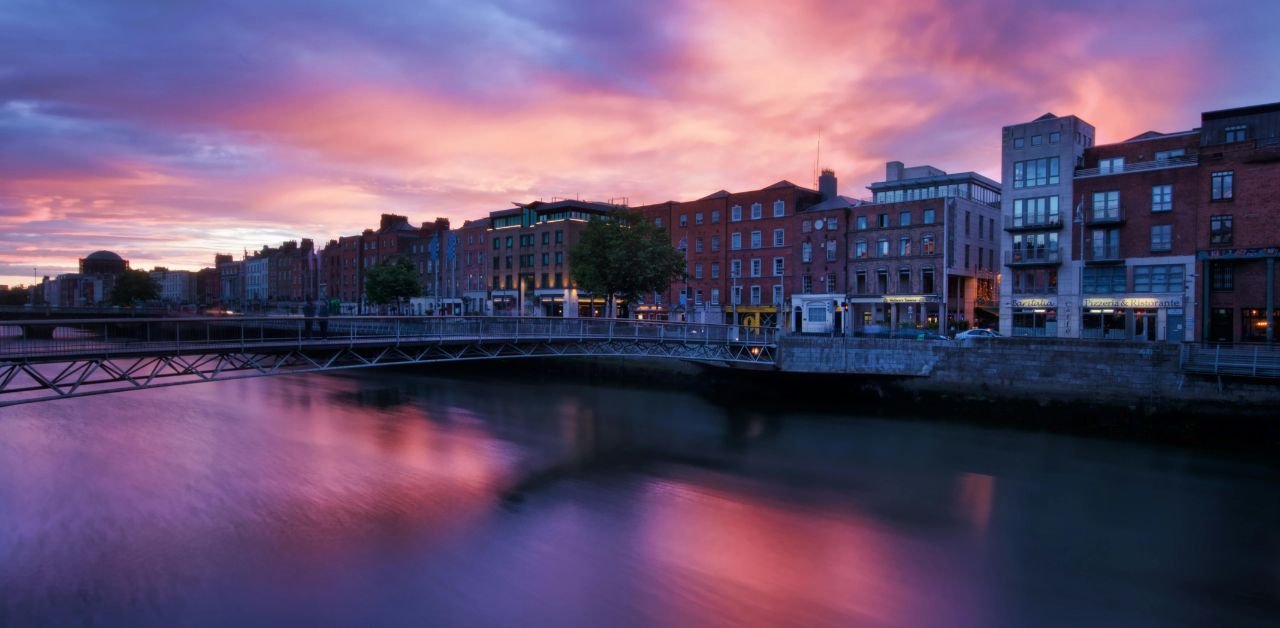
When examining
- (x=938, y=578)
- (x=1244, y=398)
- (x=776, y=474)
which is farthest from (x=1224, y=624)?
(x=1244, y=398)

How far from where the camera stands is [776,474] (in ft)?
76.5

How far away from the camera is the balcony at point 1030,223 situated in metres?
42.1

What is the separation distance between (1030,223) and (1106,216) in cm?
417

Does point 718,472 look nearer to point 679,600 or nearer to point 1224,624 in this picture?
point 679,600

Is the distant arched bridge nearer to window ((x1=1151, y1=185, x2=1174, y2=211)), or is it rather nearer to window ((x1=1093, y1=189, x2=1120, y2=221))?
window ((x1=1093, y1=189, x2=1120, y2=221))

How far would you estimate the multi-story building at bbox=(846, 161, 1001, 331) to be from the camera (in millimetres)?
48250

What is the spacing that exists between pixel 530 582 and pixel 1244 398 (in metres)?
28.3

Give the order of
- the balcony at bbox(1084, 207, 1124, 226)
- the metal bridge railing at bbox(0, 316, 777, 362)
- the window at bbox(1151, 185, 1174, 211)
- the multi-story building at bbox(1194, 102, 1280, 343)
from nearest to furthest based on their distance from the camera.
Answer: the metal bridge railing at bbox(0, 316, 777, 362) → the multi-story building at bbox(1194, 102, 1280, 343) → the window at bbox(1151, 185, 1174, 211) → the balcony at bbox(1084, 207, 1124, 226)

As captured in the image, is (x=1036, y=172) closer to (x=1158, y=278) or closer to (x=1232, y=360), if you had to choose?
(x=1158, y=278)

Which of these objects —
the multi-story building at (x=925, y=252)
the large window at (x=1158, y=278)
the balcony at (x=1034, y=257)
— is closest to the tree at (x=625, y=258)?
the multi-story building at (x=925, y=252)

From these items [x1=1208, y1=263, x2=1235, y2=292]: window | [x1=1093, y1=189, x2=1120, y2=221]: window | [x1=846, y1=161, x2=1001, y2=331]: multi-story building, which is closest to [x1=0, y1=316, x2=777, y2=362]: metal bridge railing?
[x1=846, y1=161, x2=1001, y2=331]: multi-story building

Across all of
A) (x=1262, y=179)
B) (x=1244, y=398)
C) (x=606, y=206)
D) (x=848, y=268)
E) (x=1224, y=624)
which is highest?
(x=606, y=206)

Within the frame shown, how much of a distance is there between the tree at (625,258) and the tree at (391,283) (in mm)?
28032

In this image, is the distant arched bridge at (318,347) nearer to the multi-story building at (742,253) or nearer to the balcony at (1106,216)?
the multi-story building at (742,253)
